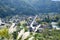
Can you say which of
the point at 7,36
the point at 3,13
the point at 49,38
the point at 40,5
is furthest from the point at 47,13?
the point at 7,36

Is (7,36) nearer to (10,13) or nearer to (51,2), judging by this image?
(10,13)

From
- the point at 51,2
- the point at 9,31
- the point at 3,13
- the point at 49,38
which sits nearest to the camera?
the point at 9,31

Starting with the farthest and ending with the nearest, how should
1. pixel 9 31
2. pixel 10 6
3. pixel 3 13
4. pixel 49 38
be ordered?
pixel 10 6, pixel 3 13, pixel 49 38, pixel 9 31

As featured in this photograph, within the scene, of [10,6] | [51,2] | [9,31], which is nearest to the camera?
[9,31]

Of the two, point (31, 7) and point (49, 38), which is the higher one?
point (31, 7)

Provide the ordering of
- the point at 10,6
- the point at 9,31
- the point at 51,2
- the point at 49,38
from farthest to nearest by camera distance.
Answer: the point at 51,2 → the point at 10,6 → the point at 49,38 → the point at 9,31

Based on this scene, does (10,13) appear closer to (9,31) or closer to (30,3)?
(30,3)

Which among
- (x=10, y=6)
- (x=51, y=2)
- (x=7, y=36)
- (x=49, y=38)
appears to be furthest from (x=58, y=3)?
(x=7, y=36)

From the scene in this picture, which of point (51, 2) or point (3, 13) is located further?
point (51, 2)

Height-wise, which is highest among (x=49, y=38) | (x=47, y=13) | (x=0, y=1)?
(x=0, y=1)
